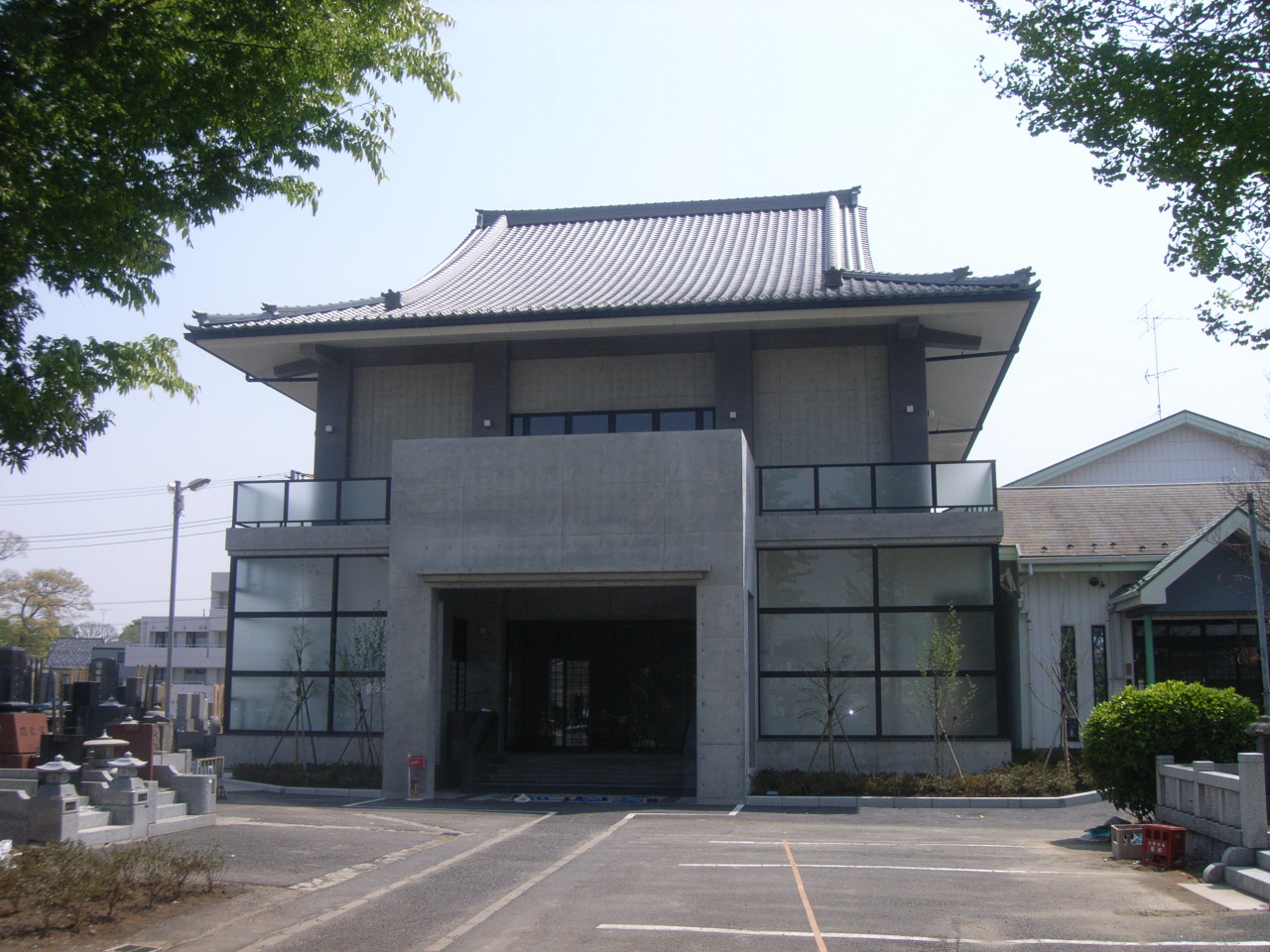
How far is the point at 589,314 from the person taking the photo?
22.5m

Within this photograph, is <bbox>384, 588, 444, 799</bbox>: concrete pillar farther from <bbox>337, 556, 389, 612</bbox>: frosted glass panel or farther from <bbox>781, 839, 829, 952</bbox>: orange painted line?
<bbox>781, 839, 829, 952</bbox>: orange painted line

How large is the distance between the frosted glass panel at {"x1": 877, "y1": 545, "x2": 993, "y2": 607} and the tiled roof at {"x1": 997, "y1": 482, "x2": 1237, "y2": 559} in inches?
81.9

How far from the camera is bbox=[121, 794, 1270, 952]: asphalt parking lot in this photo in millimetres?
9133

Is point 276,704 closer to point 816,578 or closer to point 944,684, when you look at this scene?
point 816,578

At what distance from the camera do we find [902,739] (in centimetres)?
2081

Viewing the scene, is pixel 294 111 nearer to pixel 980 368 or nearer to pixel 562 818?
Answer: pixel 562 818

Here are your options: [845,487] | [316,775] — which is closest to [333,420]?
[316,775]

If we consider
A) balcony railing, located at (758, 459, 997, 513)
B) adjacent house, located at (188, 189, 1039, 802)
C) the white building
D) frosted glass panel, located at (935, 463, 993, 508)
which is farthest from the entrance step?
the white building

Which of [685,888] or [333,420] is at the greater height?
[333,420]

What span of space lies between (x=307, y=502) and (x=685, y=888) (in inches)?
570

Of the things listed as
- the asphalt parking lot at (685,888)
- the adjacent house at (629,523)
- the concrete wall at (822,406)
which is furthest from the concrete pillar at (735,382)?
the asphalt parking lot at (685,888)

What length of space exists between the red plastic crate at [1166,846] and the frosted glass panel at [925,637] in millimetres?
8445

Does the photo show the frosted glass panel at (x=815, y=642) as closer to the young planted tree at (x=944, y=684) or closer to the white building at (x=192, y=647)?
the young planted tree at (x=944, y=684)

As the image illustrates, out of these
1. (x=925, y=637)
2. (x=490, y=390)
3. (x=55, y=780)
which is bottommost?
(x=55, y=780)
